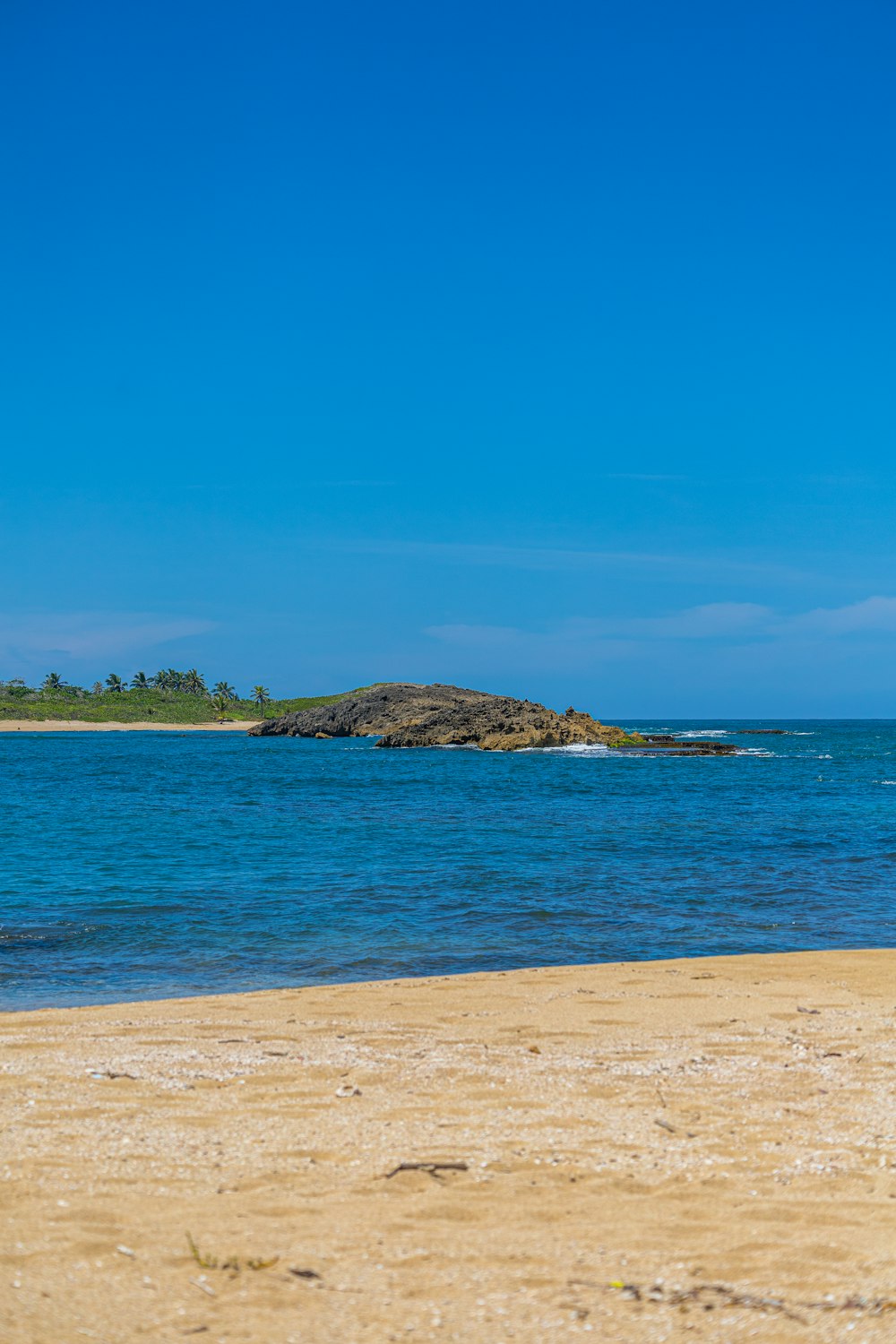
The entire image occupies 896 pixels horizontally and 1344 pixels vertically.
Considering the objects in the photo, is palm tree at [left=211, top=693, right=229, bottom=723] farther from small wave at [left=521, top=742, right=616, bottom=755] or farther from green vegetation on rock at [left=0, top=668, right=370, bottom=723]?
small wave at [left=521, top=742, right=616, bottom=755]

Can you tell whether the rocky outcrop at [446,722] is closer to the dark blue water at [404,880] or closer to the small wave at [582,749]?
the small wave at [582,749]

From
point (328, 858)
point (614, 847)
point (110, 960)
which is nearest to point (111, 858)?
point (328, 858)

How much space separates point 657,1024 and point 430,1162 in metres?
4.48

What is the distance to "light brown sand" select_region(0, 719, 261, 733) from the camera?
445 ft

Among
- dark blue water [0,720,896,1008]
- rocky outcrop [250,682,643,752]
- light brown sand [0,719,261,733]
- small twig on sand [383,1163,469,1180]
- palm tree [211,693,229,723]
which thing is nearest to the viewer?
small twig on sand [383,1163,469,1180]

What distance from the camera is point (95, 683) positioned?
18012 cm

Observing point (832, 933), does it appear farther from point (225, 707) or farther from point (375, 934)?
point (225, 707)

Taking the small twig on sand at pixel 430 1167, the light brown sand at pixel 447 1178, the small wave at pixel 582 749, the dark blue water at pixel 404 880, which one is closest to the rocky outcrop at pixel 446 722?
the small wave at pixel 582 749

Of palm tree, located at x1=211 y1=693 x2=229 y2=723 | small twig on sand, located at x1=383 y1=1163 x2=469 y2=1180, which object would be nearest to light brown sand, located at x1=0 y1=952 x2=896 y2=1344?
small twig on sand, located at x1=383 y1=1163 x2=469 y2=1180

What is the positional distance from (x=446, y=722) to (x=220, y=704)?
8767 cm

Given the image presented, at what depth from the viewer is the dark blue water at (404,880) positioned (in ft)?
45.5

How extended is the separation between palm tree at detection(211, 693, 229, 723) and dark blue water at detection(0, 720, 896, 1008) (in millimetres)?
124154

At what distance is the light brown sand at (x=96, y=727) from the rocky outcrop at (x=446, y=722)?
91.0ft

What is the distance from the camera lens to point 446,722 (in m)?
96.2
